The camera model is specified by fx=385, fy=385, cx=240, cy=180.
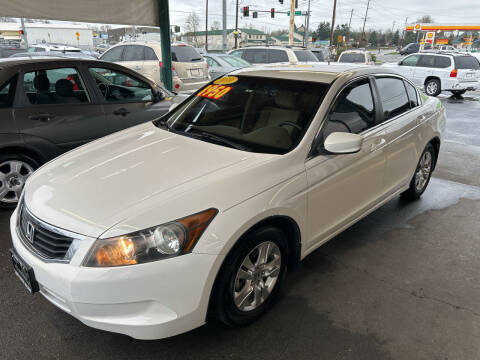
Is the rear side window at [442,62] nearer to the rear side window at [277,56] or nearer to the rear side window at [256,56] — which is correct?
the rear side window at [277,56]

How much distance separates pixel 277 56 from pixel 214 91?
10015 millimetres

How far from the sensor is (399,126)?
3715 millimetres

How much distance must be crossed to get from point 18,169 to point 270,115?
295 centimetres

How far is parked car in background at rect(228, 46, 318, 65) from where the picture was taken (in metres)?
12.8

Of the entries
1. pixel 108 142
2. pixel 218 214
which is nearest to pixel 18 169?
pixel 108 142

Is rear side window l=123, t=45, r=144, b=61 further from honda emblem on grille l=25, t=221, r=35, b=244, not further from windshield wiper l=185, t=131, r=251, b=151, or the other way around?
honda emblem on grille l=25, t=221, r=35, b=244

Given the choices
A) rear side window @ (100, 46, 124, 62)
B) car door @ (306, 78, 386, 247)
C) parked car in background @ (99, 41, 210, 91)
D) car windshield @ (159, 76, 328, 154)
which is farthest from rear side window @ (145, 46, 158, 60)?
car door @ (306, 78, 386, 247)

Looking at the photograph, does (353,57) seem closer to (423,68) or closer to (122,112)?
(423,68)

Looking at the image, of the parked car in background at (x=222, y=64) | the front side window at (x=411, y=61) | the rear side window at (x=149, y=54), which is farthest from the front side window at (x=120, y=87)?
the front side window at (x=411, y=61)

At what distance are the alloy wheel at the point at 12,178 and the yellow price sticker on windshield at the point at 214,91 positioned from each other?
7.16 ft

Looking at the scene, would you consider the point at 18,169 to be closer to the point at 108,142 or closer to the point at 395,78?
the point at 108,142

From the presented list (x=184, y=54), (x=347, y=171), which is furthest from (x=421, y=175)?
(x=184, y=54)

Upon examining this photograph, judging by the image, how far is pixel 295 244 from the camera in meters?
2.73

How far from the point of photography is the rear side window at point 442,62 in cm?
1434
